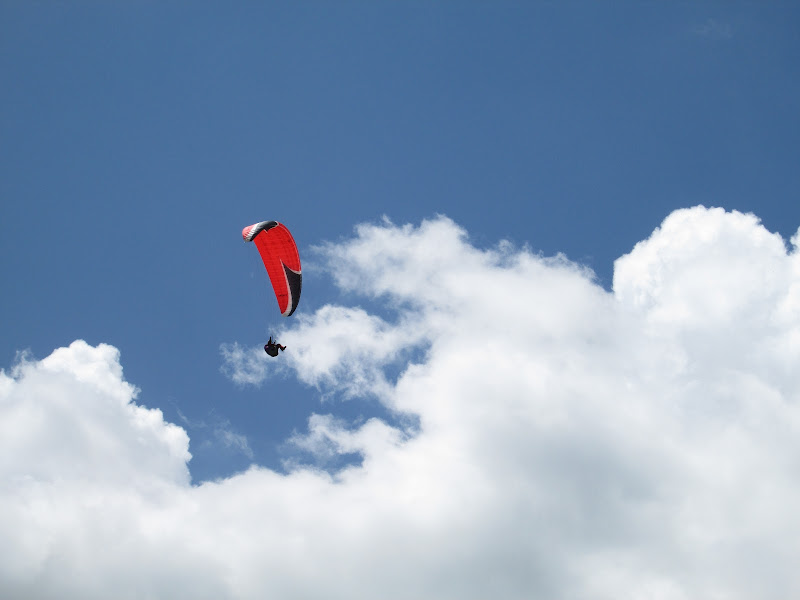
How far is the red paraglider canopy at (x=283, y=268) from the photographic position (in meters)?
62.0

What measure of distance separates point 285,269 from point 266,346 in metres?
8.01

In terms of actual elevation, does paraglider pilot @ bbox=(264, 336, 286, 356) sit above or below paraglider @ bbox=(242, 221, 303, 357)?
below

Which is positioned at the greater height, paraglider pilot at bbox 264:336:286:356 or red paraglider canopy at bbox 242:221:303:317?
red paraglider canopy at bbox 242:221:303:317

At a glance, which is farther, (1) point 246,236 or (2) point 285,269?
(2) point 285,269

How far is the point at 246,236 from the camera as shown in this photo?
57.2 meters

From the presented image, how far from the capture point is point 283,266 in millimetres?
62781

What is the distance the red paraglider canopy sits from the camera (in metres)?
62.0

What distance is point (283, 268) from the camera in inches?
2473

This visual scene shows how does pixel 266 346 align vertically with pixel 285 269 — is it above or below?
below

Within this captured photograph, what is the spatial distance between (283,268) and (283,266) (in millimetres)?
169

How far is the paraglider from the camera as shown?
61719 mm

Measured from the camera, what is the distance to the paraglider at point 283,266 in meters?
61.7

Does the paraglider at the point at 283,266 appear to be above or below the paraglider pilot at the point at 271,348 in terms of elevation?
above

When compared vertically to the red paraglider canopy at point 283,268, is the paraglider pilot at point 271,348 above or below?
below
